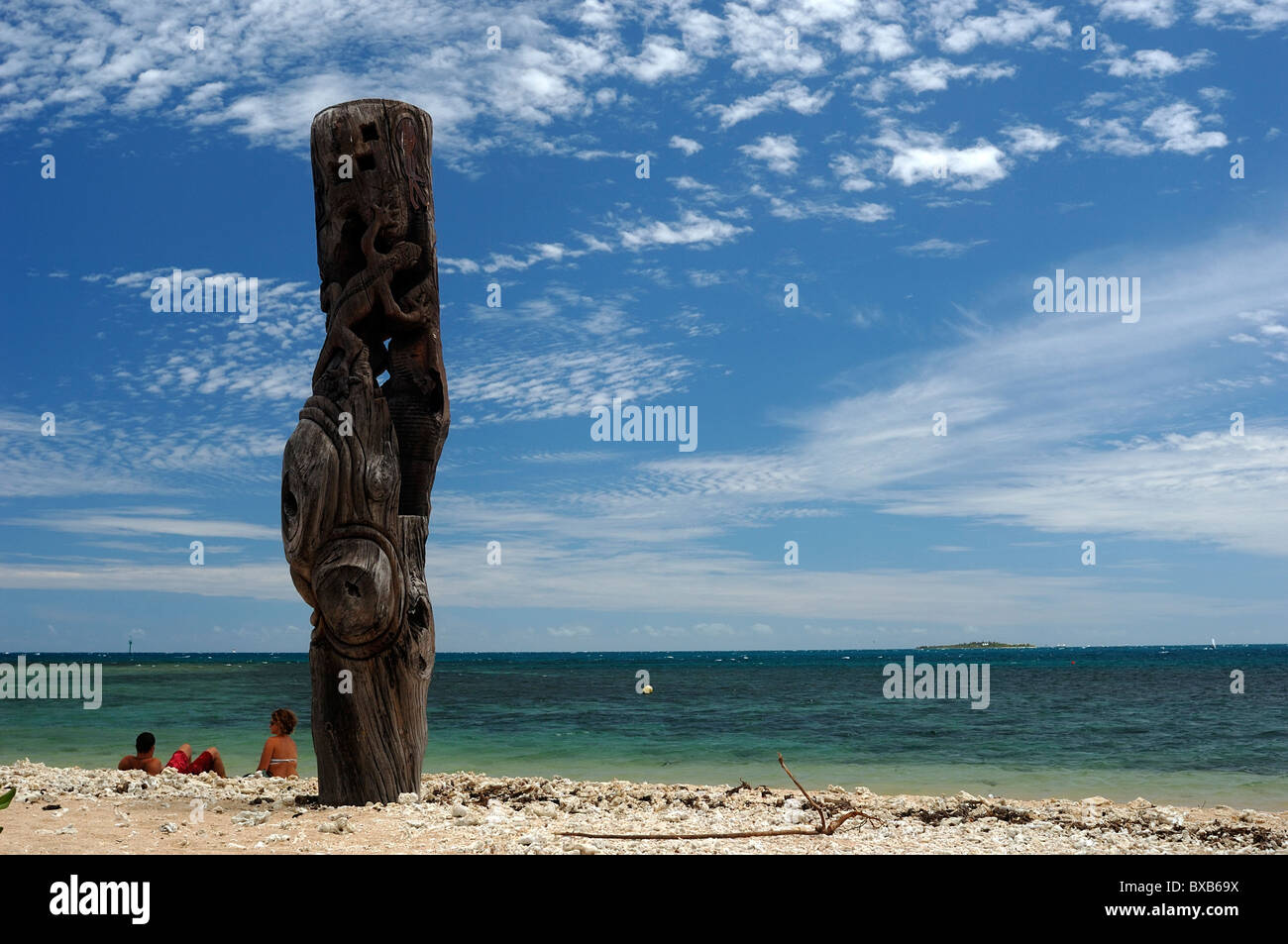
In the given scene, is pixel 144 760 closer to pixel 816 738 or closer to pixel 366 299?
pixel 366 299

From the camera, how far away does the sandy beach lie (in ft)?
19.9

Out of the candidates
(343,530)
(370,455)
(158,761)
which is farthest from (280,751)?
(370,455)

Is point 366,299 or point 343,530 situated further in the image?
point 366,299

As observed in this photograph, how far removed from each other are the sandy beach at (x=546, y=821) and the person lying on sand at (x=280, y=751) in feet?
2.06

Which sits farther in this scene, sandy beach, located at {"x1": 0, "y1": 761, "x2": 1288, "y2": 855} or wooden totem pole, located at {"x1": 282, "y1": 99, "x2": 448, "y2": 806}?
wooden totem pole, located at {"x1": 282, "y1": 99, "x2": 448, "y2": 806}

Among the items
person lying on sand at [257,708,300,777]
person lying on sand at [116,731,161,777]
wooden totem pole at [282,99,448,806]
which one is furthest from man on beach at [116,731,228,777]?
wooden totem pole at [282,99,448,806]

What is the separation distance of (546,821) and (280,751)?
161 inches

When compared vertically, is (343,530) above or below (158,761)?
above

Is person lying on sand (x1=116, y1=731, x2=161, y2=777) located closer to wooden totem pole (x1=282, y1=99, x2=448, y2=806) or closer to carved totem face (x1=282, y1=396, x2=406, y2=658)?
wooden totem pole (x1=282, y1=99, x2=448, y2=806)

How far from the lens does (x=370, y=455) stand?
733 centimetres

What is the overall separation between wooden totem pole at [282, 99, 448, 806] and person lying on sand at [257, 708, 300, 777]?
8.88 feet
